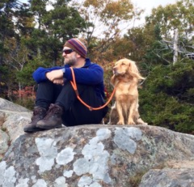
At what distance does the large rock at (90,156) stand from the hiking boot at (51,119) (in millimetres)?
89

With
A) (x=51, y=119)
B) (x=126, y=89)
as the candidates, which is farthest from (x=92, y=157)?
(x=126, y=89)

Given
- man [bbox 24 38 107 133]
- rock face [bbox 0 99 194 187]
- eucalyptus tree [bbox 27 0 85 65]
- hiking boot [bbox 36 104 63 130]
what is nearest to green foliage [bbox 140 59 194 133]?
eucalyptus tree [bbox 27 0 85 65]

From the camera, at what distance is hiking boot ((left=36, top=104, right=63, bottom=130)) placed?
4227mm

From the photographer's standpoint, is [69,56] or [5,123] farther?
[5,123]

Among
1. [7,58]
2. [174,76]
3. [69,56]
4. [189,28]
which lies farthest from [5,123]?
[189,28]

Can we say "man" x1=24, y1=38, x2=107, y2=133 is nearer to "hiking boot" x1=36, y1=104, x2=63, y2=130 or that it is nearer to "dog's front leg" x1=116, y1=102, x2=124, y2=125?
"hiking boot" x1=36, y1=104, x2=63, y2=130

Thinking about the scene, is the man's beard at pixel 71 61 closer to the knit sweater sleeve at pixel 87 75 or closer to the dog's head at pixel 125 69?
the knit sweater sleeve at pixel 87 75

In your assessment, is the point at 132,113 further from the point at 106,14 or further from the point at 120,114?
the point at 106,14

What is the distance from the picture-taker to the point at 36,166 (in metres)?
4.19

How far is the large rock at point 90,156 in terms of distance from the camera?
396cm

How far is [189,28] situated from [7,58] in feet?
48.1

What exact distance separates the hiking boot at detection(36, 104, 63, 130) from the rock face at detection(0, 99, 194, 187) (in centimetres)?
9

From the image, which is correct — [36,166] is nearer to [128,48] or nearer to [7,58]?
[7,58]

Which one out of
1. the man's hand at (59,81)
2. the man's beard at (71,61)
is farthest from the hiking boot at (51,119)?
the man's beard at (71,61)
